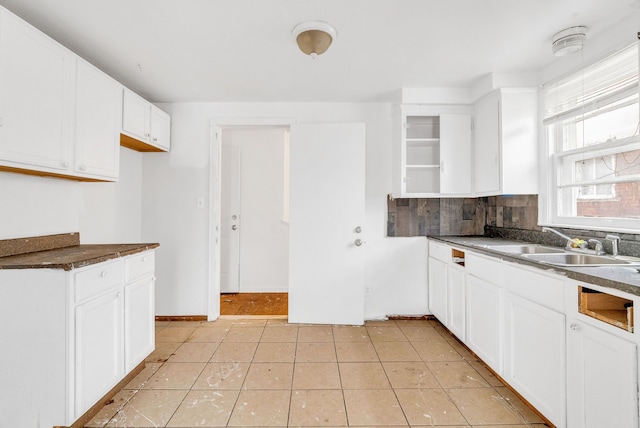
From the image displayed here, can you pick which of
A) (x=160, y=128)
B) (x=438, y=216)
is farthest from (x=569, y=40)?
(x=160, y=128)

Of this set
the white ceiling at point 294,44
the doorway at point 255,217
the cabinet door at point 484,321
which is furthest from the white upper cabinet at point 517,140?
the doorway at point 255,217

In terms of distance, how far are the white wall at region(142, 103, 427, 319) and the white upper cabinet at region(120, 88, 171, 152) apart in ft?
0.50

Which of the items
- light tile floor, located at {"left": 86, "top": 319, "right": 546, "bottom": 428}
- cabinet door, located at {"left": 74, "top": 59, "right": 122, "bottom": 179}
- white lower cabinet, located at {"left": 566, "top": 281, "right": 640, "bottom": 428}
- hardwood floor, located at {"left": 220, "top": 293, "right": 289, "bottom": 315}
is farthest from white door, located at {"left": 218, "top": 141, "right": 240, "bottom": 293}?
white lower cabinet, located at {"left": 566, "top": 281, "right": 640, "bottom": 428}

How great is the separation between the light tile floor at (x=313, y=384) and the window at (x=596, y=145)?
1341mm

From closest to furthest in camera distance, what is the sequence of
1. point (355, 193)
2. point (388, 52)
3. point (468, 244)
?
point (388, 52) → point (468, 244) → point (355, 193)

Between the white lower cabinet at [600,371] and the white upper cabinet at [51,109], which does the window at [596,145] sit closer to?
the white lower cabinet at [600,371]

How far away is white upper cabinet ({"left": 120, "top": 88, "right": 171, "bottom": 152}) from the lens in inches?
95.0

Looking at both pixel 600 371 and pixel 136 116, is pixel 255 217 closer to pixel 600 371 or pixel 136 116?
pixel 136 116

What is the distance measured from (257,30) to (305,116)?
1.27 meters

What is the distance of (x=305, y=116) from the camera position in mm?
3131

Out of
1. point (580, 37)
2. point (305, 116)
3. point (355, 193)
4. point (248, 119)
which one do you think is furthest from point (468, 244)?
point (248, 119)

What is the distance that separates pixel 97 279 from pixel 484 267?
2.38 metres

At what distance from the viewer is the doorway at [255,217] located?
4078 millimetres

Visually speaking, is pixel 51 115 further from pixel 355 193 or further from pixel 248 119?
pixel 355 193
